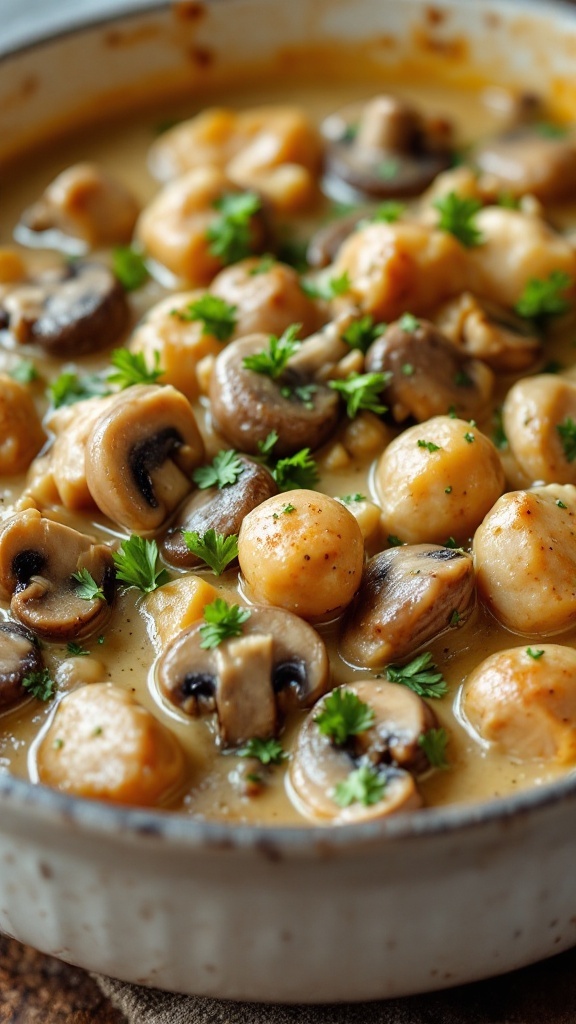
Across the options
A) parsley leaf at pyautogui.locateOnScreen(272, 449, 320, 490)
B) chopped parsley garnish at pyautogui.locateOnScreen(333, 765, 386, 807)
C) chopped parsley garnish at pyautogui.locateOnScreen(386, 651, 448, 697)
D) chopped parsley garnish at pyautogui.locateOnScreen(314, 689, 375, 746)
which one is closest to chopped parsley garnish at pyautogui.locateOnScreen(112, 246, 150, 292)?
parsley leaf at pyautogui.locateOnScreen(272, 449, 320, 490)

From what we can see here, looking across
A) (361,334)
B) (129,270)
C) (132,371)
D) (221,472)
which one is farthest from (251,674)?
(129,270)

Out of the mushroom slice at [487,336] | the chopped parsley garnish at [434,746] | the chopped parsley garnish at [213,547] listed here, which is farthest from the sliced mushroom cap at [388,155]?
the chopped parsley garnish at [434,746]

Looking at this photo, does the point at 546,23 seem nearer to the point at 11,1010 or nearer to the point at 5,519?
the point at 5,519

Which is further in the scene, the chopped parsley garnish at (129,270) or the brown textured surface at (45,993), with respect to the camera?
the chopped parsley garnish at (129,270)

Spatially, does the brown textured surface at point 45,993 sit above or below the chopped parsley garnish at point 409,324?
below

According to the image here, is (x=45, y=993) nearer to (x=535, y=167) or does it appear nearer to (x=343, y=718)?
(x=343, y=718)

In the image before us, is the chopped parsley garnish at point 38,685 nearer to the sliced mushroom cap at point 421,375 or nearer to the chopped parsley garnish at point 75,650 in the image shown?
the chopped parsley garnish at point 75,650
